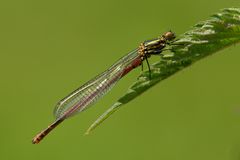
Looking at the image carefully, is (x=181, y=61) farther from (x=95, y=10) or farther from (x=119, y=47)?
(x=95, y=10)

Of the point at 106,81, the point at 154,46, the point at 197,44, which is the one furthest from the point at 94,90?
the point at 197,44

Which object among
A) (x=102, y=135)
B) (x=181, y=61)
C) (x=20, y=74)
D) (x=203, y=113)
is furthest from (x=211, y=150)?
(x=20, y=74)

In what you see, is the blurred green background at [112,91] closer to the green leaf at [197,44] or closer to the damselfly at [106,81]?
the damselfly at [106,81]

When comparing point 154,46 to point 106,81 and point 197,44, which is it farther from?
point 197,44

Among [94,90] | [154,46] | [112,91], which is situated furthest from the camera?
[112,91]

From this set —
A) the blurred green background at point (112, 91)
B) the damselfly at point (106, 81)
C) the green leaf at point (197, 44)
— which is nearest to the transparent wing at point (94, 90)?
the damselfly at point (106, 81)

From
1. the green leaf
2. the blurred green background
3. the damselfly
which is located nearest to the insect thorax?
the damselfly
